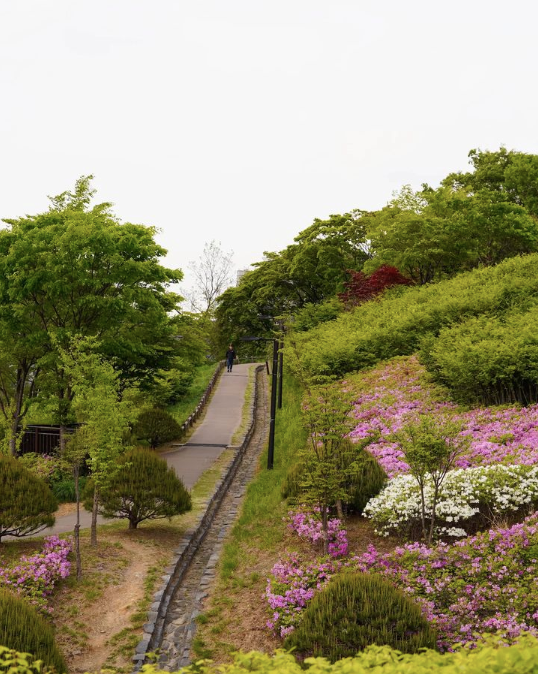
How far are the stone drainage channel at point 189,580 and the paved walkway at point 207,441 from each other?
1.34 meters

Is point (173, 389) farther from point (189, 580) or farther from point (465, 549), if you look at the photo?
point (465, 549)

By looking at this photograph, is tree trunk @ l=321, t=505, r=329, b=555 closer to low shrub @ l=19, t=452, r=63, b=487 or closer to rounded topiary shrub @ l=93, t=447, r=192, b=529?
rounded topiary shrub @ l=93, t=447, r=192, b=529

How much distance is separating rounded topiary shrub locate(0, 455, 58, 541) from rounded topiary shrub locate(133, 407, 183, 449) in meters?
9.77

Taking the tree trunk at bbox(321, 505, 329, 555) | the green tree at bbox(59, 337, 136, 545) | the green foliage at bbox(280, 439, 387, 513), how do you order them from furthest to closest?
1. the green foliage at bbox(280, 439, 387, 513)
2. the green tree at bbox(59, 337, 136, 545)
3. the tree trunk at bbox(321, 505, 329, 555)

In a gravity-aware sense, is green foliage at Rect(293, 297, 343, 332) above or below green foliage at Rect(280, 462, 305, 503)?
above

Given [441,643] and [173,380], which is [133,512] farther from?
[173,380]

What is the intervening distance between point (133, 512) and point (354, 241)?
2947 centimetres

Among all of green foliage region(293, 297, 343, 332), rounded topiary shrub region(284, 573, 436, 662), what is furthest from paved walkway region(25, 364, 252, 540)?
rounded topiary shrub region(284, 573, 436, 662)

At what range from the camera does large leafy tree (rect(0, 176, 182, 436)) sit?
16500mm

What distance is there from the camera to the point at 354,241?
3859 cm

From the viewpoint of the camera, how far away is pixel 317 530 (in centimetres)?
1102

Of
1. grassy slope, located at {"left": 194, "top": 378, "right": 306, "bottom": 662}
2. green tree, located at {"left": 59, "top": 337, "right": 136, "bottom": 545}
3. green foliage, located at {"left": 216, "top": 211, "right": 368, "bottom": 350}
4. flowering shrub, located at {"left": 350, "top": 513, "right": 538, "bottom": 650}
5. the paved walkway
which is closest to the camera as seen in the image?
flowering shrub, located at {"left": 350, "top": 513, "right": 538, "bottom": 650}

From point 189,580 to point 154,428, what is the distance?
37.6ft

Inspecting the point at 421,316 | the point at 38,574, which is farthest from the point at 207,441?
the point at 38,574
